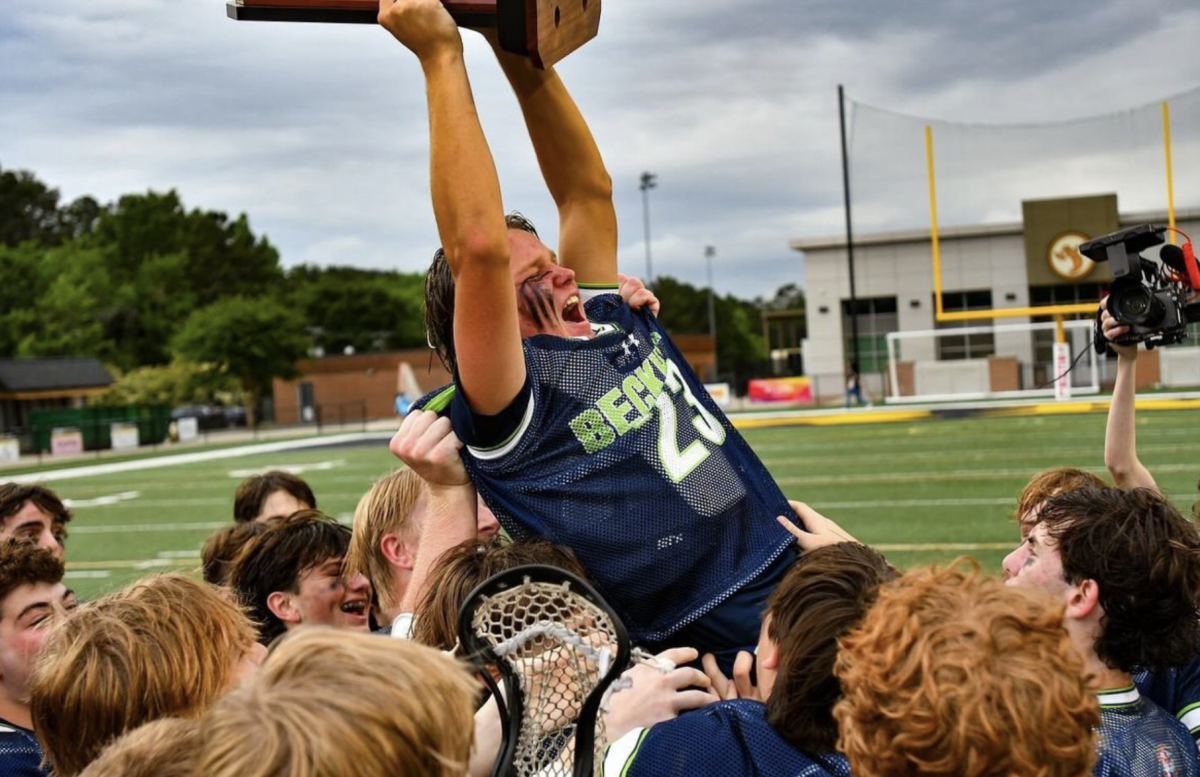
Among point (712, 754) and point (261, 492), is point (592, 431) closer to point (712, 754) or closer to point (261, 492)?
point (712, 754)

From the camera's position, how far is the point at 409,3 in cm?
196

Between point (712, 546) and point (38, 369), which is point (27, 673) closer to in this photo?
point (712, 546)

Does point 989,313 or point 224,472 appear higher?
point 989,313

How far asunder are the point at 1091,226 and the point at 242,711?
3519cm

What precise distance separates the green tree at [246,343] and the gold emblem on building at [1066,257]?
3149 centimetres

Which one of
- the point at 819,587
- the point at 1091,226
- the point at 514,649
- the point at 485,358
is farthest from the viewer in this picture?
the point at 1091,226

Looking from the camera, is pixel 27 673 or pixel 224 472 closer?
pixel 27 673

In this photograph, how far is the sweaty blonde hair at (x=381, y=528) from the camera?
138 inches

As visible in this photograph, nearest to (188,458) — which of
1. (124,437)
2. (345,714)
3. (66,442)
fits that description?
(66,442)

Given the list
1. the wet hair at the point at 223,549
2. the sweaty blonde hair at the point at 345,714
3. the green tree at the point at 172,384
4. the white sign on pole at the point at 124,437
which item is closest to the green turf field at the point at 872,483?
the wet hair at the point at 223,549

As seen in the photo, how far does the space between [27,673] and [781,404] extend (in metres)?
36.8

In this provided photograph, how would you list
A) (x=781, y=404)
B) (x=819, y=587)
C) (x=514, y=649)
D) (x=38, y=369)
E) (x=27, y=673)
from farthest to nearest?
1. (x=38, y=369)
2. (x=781, y=404)
3. (x=27, y=673)
4. (x=819, y=587)
5. (x=514, y=649)

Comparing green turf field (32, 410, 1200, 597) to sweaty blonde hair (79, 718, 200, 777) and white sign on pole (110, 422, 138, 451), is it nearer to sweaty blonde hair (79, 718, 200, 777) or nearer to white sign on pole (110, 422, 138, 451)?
Result: sweaty blonde hair (79, 718, 200, 777)


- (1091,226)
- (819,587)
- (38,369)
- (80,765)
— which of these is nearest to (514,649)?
(819,587)
